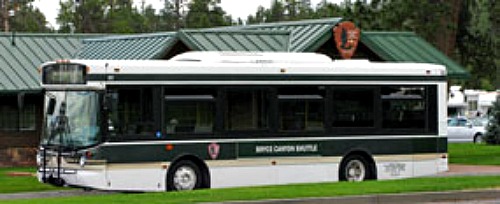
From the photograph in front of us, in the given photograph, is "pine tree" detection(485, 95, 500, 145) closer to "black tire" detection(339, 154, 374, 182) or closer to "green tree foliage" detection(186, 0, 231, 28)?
"black tire" detection(339, 154, 374, 182)

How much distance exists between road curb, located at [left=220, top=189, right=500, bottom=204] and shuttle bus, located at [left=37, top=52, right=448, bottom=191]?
3.97 m

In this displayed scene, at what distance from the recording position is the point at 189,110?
2259 cm

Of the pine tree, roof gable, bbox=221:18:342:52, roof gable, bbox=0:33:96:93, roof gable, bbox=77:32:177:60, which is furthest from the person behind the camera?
the pine tree

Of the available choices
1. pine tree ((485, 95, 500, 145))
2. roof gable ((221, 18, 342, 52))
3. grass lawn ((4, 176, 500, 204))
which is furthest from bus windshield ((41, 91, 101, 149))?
pine tree ((485, 95, 500, 145))

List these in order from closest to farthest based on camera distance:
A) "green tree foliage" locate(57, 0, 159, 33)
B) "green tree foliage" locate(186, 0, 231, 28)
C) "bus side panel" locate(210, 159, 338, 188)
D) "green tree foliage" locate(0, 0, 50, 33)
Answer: "bus side panel" locate(210, 159, 338, 188) → "green tree foliage" locate(0, 0, 50, 33) → "green tree foliage" locate(186, 0, 231, 28) → "green tree foliage" locate(57, 0, 159, 33)

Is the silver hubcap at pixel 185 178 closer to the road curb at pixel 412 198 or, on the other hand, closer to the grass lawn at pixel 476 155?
the road curb at pixel 412 198

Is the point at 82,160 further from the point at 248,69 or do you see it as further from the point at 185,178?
the point at 248,69

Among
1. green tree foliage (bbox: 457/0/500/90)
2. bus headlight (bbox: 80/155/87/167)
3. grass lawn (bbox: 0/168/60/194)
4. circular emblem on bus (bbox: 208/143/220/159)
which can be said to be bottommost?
grass lawn (bbox: 0/168/60/194)

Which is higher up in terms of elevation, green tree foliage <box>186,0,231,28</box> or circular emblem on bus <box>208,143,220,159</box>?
green tree foliage <box>186,0,231,28</box>

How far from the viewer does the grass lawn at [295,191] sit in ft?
63.2

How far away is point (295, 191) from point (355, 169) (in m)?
4.79

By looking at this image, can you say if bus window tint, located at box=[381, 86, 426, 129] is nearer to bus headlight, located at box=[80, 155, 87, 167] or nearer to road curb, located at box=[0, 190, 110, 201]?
road curb, located at box=[0, 190, 110, 201]

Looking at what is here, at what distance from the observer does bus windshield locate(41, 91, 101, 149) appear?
21.5 m

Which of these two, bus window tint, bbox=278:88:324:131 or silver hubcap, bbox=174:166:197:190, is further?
bus window tint, bbox=278:88:324:131
